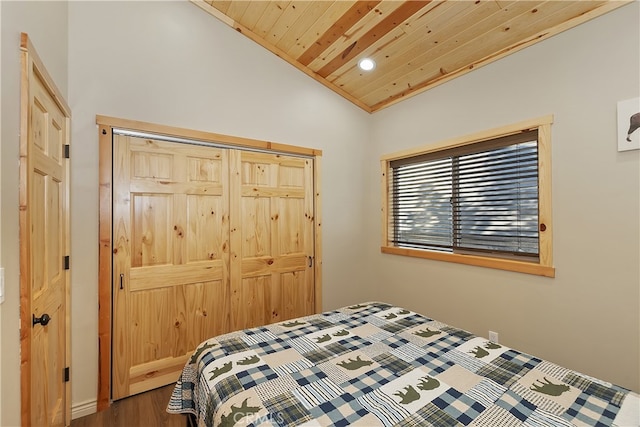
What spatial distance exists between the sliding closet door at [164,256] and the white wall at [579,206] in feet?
7.41

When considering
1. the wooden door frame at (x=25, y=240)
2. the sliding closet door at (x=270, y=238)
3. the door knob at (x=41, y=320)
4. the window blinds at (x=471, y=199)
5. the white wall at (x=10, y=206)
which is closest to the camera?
the white wall at (x=10, y=206)

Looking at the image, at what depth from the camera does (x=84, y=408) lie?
81.1 inches

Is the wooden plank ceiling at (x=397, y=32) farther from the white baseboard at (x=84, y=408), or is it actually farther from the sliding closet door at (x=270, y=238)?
the white baseboard at (x=84, y=408)

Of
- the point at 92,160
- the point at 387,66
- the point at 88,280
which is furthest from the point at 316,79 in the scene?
the point at 88,280

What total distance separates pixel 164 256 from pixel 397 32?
262 cm

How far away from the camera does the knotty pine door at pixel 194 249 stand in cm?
224

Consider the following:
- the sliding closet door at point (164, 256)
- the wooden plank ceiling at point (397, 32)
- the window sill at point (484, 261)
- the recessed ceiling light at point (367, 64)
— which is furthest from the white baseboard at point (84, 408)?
the recessed ceiling light at point (367, 64)

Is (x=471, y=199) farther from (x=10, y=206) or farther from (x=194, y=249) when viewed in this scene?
(x=10, y=206)

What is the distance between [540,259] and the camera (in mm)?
2176

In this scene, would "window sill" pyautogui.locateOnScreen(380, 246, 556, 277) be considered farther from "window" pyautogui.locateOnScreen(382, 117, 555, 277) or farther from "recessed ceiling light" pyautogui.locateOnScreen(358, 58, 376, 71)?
"recessed ceiling light" pyautogui.locateOnScreen(358, 58, 376, 71)

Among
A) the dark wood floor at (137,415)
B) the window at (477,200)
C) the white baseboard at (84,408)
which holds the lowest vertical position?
the dark wood floor at (137,415)

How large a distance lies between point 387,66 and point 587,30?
1.44m

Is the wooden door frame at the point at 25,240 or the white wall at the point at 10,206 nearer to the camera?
the white wall at the point at 10,206

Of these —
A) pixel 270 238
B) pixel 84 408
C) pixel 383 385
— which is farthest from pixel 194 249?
pixel 383 385
